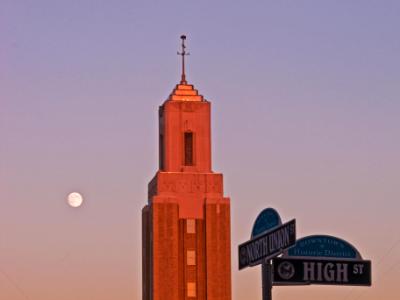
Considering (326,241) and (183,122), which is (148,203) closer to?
(183,122)

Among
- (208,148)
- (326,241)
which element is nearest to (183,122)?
(208,148)

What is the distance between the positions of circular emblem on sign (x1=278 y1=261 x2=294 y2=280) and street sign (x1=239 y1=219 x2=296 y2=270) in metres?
0.58

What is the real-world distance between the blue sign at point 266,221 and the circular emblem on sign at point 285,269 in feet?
2.97

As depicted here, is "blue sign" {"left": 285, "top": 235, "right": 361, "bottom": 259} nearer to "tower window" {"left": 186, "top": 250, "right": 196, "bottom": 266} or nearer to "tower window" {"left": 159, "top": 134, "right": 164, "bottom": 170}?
"tower window" {"left": 186, "top": 250, "right": 196, "bottom": 266}

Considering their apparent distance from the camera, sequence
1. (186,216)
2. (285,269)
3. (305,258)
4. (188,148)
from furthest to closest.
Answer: (188,148) → (186,216) → (305,258) → (285,269)

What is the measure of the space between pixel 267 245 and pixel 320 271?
1.61m

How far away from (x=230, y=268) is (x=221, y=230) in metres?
2.82

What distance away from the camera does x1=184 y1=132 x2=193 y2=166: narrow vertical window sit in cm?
10800

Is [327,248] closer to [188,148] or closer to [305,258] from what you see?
[305,258]

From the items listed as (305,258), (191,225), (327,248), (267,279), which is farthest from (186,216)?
(267,279)

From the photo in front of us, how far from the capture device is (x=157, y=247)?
104 meters

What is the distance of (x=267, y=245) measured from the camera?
3319cm

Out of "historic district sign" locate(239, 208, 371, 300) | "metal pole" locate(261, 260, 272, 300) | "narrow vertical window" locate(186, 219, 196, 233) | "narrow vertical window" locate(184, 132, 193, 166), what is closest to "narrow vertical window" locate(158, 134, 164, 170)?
"narrow vertical window" locate(184, 132, 193, 166)

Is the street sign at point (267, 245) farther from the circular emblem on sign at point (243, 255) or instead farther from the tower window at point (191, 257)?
the tower window at point (191, 257)
